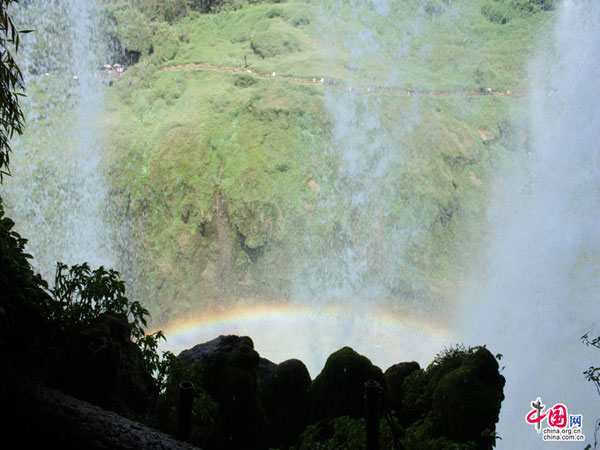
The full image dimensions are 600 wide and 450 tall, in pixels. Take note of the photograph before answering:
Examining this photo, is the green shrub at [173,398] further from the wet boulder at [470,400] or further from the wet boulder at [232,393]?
the wet boulder at [470,400]

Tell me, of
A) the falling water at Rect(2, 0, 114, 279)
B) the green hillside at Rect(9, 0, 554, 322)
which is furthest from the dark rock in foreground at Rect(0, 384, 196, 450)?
the falling water at Rect(2, 0, 114, 279)

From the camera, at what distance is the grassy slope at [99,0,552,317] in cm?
1839

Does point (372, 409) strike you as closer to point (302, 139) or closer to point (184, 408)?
point (184, 408)

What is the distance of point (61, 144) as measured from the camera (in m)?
19.6

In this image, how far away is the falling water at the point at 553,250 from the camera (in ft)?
53.4

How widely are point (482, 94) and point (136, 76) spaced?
1682 centimetres

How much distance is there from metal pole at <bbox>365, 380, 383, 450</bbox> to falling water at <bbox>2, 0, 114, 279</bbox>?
57.4ft

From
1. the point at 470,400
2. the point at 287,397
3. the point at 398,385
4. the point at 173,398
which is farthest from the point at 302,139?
the point at 173,398

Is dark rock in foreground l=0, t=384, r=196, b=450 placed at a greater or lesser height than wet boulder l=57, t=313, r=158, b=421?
lesser

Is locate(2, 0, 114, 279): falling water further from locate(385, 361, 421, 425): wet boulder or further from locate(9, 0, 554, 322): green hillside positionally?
locate(385, 361, 421, 425): wet boulder

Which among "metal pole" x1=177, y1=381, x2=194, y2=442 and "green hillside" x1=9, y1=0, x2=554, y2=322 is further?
"green hillside" x1=9, y1=0, x2=554, y2=322

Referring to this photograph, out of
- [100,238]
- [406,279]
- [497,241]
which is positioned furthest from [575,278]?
[100,238]

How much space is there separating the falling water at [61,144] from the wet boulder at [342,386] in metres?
13.8

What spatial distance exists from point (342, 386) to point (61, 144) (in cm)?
1742
